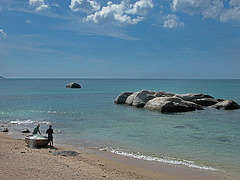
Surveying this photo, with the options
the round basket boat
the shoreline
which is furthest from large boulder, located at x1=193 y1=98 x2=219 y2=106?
the round basket boat

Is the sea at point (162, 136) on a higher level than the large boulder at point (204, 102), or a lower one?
lower

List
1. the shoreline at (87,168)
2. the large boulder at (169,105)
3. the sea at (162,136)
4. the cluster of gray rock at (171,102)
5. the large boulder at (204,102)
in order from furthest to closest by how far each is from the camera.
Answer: the large boulder at (204,102) → the cluster of gray rock at (171,102) → the large boulder at (169,105) → the sea at (162,136) → the shoreline at (87,168)

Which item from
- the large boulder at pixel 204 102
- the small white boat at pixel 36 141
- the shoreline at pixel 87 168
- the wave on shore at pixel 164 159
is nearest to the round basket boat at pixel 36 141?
the small white boat at pixel 36 141

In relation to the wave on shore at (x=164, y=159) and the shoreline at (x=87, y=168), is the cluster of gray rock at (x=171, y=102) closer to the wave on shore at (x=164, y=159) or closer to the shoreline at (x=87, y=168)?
the wave on shore at (x=164, y=159)

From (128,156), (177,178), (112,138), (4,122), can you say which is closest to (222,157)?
(177,178)

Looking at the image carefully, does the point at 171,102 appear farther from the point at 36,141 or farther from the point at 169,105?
the point at 36,141

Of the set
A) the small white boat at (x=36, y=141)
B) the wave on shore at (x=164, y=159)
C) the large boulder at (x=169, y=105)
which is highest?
the large boulder at (x=169, y=105)

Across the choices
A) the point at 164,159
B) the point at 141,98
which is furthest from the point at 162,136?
the point at 141,98

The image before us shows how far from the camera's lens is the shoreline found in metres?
10.3

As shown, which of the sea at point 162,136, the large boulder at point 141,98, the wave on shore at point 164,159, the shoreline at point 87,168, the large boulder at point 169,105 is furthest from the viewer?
the large boulder at point 141,98

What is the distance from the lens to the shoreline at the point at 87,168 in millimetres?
10297

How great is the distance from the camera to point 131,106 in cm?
4016

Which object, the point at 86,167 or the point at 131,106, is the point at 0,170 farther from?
the point at 131,106

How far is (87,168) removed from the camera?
11727 millimetres
